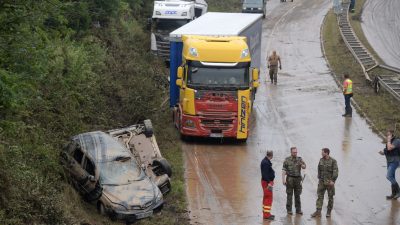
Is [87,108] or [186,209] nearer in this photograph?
[186,209]

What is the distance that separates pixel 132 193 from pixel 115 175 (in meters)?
0.91

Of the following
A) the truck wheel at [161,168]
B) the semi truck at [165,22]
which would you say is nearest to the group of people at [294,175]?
the truck wheel at [161,168]

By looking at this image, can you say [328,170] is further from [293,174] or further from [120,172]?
[120,172]

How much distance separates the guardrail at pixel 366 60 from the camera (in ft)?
106

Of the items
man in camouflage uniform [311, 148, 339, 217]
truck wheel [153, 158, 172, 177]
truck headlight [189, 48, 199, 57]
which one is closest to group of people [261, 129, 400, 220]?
man in camouflage uniform [311, 148, 339, 217]

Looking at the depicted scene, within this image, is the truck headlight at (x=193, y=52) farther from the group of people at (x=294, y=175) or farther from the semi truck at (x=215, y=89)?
the group of people at (x=294, y=175)

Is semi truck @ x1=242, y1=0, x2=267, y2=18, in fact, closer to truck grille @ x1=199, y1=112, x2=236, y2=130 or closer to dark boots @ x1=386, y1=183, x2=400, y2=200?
truck grille @ x1=199, y1=112, x2=236, y2=130

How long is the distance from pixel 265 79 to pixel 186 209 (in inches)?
776

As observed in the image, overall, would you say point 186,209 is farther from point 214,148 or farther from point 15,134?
point 214,148

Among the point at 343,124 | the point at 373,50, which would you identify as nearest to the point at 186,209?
the point at 343,124

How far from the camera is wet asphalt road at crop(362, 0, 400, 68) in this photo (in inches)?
1693

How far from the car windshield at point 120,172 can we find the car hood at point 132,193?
0.20m

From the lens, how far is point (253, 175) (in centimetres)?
2070

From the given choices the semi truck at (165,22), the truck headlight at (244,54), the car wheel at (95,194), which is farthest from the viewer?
the semi truck at (165,22)
